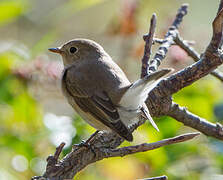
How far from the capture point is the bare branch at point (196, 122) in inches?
88.7

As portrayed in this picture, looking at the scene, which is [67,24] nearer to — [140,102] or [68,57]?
[68,57]

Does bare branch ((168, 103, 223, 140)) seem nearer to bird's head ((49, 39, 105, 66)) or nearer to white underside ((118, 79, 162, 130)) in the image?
white underside ((118, 79, 162, 130))

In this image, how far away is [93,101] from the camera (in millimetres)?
2516

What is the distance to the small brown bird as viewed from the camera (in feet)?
7.29

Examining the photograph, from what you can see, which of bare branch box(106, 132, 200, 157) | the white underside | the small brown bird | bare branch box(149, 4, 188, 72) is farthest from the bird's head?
bare branch box(106, 132, 200, 157)

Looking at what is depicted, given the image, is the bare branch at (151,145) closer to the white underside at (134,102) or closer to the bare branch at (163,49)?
the white underside at (134,102)

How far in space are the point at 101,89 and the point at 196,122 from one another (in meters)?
0.58

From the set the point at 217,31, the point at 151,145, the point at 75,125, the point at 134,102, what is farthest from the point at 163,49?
the point at 151,145

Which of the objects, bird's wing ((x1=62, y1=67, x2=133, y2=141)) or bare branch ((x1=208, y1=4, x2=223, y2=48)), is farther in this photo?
bird's wing ((x1=62, y1=67, x2=133, y2=141))

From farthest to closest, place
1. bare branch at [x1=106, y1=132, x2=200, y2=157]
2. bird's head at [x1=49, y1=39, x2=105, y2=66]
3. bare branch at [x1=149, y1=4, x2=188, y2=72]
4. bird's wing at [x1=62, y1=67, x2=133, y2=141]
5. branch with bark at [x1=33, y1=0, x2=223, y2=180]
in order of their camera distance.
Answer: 1. bird's head at [x1=49, y1=39, x2=105, y2=66]
2. bare branch at [x1=149, y1=4, x2=188, y2=72]
3. bird's wing at [x1=62, y1=67, x2=133, y2=141]
4. branch with bark at [x1=33, y1=0, x2=223, y2=180]
5. bare branch at [x1=106, y1=132, x2=200, y2=157]

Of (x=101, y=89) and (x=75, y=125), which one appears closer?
(x=101, y=89)

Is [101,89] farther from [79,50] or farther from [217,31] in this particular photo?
[217,31]

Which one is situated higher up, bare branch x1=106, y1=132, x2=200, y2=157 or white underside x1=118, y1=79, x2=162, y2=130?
white underside x1=118, y1=79, x2=162, y2=130

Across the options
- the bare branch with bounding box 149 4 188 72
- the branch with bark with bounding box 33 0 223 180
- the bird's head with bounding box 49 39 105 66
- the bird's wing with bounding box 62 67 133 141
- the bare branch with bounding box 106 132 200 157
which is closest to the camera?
the bare branch with bounding box 106 132 200 157
